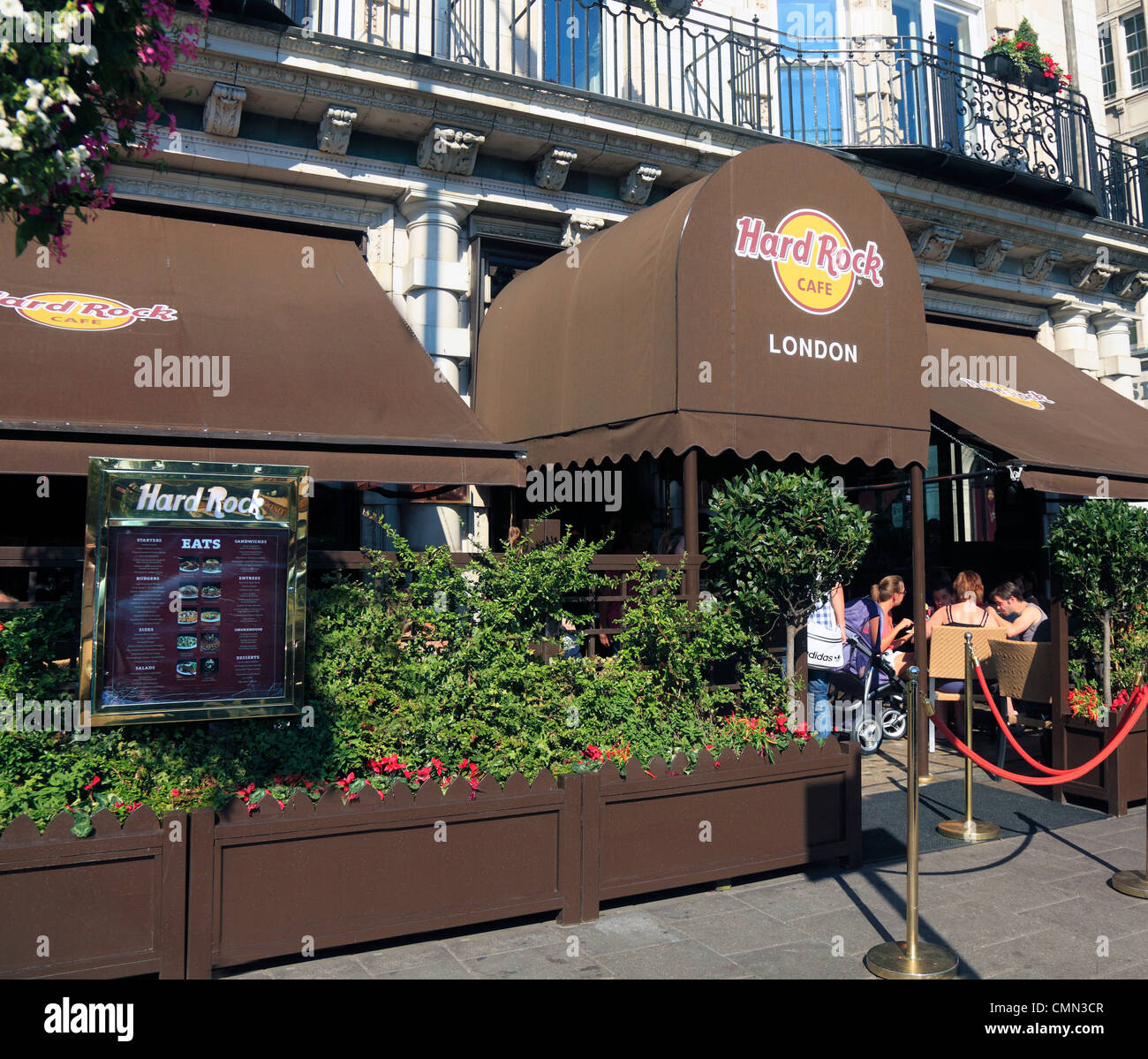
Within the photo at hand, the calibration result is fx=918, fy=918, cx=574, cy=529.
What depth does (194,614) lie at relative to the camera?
5.14 m

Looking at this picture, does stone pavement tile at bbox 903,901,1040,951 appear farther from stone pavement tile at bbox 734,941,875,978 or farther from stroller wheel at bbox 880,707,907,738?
stroller wheel at bbox 880,707,907,738

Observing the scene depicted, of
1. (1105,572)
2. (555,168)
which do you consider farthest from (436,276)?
(1105,572)

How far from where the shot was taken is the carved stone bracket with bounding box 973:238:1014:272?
1318 centimetres

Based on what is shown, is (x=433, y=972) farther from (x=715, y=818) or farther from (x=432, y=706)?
(x=715, y=818)

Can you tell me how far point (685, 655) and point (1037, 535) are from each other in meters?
9.66

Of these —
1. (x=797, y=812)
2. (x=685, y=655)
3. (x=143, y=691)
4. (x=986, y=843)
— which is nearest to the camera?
(x=143, y=691)

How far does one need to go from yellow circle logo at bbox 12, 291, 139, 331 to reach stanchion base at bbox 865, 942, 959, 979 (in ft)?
22.5

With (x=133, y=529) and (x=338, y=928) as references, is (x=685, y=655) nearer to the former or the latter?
(x=338, y=928)

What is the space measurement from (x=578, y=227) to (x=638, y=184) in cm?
87

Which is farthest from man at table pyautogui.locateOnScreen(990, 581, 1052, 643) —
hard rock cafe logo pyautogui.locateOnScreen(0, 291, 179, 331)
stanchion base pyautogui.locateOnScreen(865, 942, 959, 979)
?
hard rock cafe logo pyautogui.locateOnScreen(0, 291, 179, 331)

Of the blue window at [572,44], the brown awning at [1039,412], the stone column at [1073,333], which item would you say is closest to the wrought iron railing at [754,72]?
the blue window at [572,44]

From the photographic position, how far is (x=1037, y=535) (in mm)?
13672

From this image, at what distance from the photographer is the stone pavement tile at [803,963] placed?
4508 millimetres
